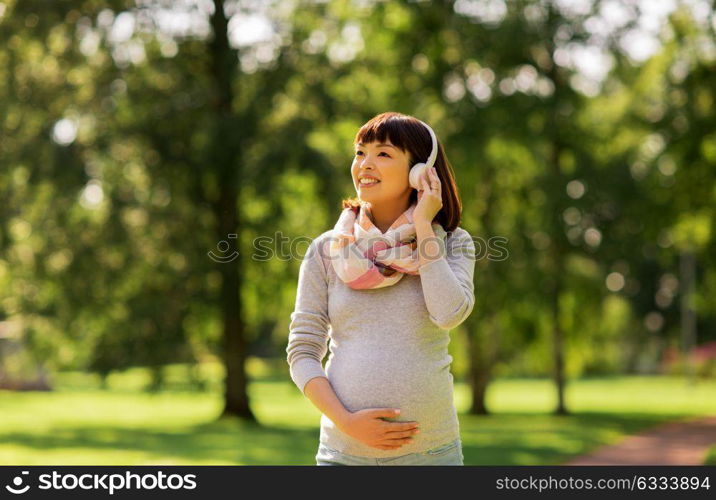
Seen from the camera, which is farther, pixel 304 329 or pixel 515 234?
pixel 515 234

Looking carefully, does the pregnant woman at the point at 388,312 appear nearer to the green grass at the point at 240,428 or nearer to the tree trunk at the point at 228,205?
the green grass at the point at 240,428

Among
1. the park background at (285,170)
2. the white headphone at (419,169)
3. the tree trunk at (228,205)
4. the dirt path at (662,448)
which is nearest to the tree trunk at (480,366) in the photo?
the park background at (285,170)

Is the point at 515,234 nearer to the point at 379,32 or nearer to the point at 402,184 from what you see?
the point at 379,32

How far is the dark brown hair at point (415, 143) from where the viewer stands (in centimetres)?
283

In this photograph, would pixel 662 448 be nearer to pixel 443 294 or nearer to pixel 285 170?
pixel 285 170

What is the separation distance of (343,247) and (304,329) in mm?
270

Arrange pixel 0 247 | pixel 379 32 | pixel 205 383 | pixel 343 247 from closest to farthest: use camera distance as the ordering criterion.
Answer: pixel 343 247 < pixel 0 247 < pixel 205 383 < pixel 379 32

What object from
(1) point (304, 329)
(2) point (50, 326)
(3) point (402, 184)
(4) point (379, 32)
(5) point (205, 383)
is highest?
(4) point (379, 32)

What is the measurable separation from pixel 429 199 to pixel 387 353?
0.46 metres

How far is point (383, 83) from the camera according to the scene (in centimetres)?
2062

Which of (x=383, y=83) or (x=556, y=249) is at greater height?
(x=383, y=83)

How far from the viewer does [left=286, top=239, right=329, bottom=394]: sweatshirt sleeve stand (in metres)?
2.84

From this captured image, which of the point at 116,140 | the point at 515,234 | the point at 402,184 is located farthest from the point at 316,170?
the point at 402,184

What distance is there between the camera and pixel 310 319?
286 cm
